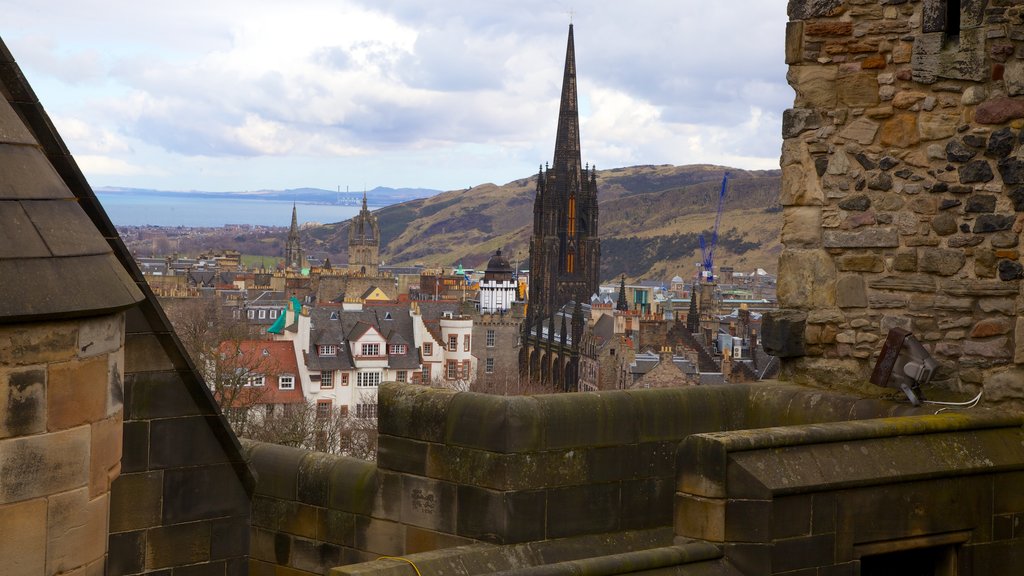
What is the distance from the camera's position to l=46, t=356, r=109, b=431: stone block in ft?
10.4

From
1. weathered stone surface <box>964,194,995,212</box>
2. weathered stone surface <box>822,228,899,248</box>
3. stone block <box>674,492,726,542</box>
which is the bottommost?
stone block <box>674,492,726,542</box>

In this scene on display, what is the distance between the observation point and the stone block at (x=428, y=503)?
201 inches

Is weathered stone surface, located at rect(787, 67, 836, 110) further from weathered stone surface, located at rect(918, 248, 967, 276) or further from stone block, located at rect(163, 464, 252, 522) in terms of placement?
stone block, located at rect(163, 464, 252, 522)

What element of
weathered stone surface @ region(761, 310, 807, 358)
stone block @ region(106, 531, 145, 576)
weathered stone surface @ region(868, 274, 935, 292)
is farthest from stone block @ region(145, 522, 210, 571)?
weathered stone surface @ region(868, 274, 935, 292)

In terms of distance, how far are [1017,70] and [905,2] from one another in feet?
1.89

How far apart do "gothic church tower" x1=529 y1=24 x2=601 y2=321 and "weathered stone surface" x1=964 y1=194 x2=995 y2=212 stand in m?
121

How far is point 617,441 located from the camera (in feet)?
17.3

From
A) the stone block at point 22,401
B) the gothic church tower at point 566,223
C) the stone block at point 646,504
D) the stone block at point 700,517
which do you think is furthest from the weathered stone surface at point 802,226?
the gothic church tower at point 566,223

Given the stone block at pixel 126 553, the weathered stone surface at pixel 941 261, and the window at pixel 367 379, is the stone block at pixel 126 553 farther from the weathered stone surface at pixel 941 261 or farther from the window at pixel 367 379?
the window at pixel 367 379

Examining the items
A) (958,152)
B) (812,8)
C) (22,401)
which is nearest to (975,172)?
(958,152)

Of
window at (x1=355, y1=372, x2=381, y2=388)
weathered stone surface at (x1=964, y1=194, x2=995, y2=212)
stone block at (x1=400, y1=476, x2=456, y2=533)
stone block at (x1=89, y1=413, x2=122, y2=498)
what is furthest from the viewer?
window at (x1=355, y1=372, x2=381, y2=388)

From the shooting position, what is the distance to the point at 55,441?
10.4ft

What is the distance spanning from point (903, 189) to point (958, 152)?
0.28 metres

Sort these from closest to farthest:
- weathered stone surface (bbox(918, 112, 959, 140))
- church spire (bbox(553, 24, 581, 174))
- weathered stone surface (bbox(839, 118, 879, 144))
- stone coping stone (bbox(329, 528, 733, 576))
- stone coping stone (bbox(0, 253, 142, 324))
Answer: stone coping stone (bbox(0, 253, 142, 324)) → stone coping stone (bbox(329, 528, 733, 576)) → weathered stone surface (bbox(918, 112, 959, 140)) → weathered stone surface (bbox(839, 118, 879, 144)) → church spire (bbox(553, 24, 581, 174))
